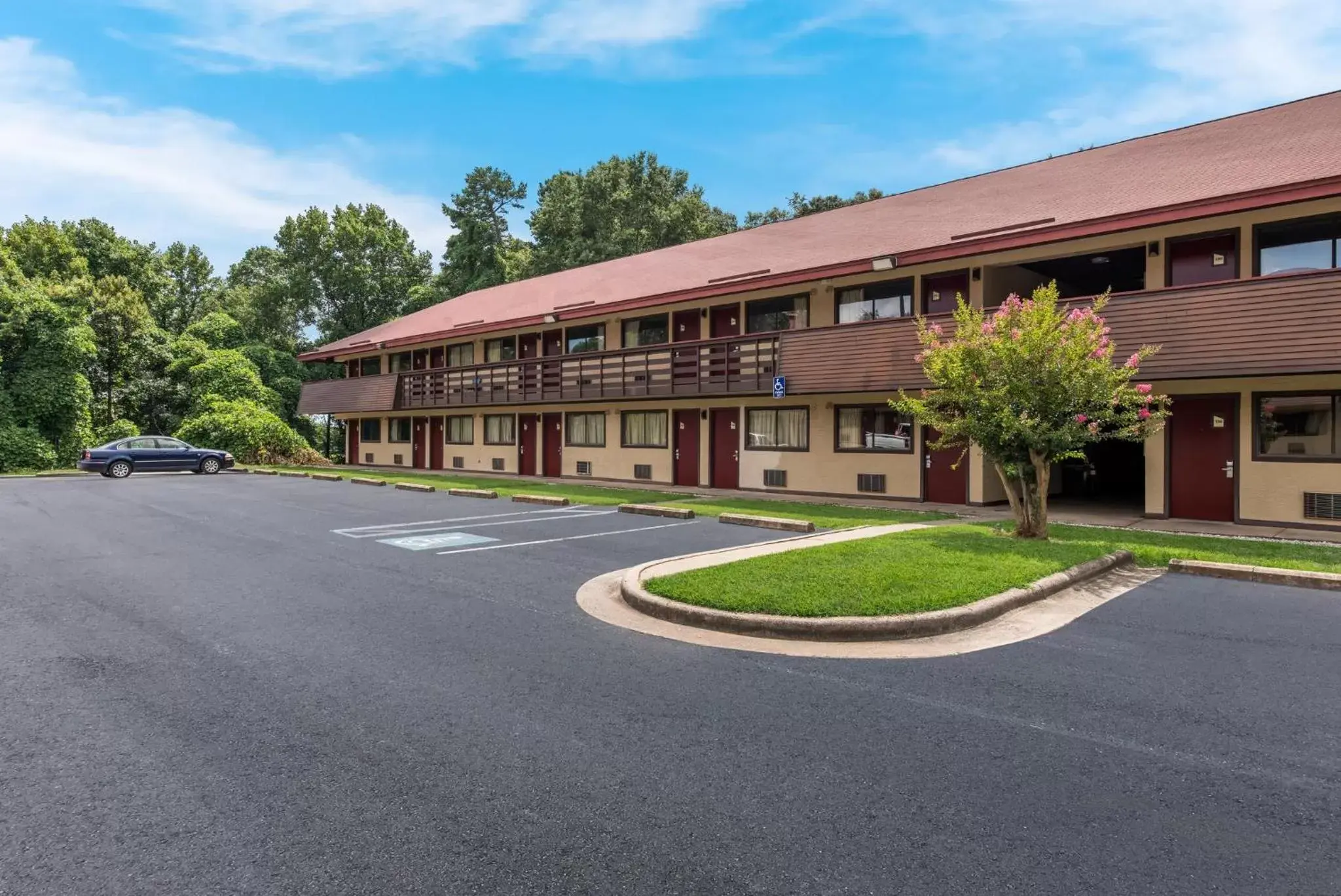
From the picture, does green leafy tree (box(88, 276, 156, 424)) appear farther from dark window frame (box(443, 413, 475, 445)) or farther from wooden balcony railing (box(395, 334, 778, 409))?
dark window frame (box(443, 413, 475, 445))

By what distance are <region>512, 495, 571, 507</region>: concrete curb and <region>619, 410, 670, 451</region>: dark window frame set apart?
665 centimetres

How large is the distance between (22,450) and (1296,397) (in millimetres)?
41633

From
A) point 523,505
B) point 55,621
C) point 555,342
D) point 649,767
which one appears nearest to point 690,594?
point 649,767

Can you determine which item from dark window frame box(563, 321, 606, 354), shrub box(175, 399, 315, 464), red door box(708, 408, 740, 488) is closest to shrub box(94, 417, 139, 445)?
shrub box(175, 399, 315, 464)

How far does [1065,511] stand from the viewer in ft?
52.7

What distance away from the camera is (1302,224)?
1320cm

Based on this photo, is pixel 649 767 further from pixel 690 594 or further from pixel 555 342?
pixel 555 342

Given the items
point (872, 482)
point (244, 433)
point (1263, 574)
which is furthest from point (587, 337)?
point (1263, 574)

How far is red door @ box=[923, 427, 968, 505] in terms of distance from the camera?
1722 centimetres

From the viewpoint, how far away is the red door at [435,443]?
32.8m

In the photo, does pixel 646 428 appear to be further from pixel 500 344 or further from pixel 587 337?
pixel 500 344

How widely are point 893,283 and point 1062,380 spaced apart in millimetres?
8682

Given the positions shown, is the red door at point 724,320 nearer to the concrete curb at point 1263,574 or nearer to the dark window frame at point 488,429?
the dark window frame at point 488,429

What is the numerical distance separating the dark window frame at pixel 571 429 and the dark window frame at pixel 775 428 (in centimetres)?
536
